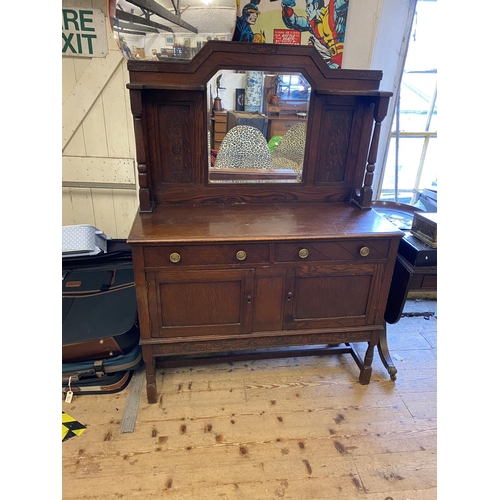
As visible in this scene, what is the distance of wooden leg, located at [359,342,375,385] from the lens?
1.74 m

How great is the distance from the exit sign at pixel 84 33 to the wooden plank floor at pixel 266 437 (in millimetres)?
1786

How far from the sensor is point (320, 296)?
1587 millimetres

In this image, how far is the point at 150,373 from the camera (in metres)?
1.61

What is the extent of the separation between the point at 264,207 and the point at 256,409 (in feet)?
3.15

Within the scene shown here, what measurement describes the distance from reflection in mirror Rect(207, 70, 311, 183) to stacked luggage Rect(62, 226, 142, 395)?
0.82 meters

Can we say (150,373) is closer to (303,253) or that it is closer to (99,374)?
(99,374)

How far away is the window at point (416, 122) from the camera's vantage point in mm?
2016

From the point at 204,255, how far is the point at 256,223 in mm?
277

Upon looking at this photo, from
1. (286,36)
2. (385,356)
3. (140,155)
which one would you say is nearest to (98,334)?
(140,155)

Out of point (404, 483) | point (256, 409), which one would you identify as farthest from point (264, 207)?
point (404, 483)

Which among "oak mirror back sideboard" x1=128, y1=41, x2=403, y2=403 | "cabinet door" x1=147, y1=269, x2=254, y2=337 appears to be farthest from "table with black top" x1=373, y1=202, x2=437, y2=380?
"cabinet door" x1=147, y1=269, x2=254, y2=337

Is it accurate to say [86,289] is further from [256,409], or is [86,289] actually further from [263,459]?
[263,459]

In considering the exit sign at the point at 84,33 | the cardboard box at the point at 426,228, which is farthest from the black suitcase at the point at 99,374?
the exit sign at the point at 84,33

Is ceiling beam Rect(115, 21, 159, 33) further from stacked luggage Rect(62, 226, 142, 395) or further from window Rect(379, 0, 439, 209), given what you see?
window Rect(379, 0, 439, 209)
